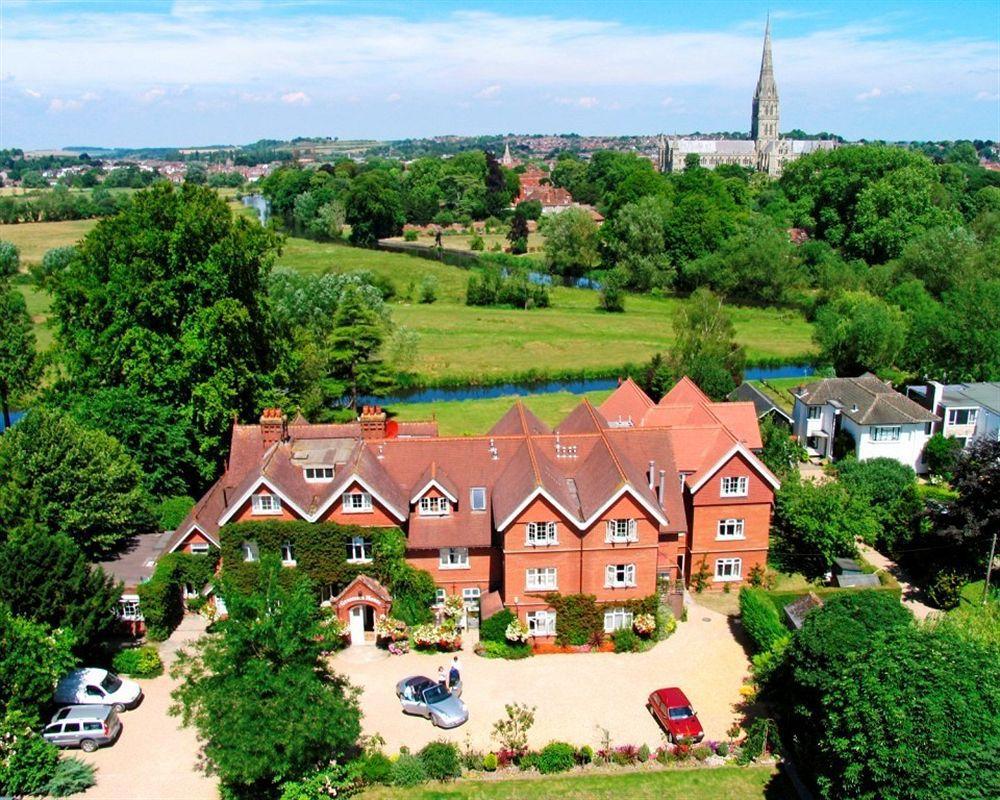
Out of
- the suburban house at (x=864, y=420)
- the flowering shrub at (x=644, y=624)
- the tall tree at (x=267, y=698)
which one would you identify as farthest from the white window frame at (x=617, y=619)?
the suburban house at (x=864, y=420)

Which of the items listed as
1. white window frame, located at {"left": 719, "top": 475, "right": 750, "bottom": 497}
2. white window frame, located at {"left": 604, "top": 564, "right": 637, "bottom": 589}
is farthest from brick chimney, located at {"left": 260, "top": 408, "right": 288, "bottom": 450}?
white window frame, located at {"left": 719, "top": 475, "right": 750, "bottom": 497}

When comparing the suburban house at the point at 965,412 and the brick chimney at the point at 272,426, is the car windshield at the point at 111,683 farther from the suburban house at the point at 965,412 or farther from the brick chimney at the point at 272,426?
the suburban house at the point at 965,412

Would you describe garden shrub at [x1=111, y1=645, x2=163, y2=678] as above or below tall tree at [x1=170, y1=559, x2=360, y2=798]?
below

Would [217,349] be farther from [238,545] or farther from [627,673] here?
[627,673]

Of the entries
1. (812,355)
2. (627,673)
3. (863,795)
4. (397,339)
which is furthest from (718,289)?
(863,795)

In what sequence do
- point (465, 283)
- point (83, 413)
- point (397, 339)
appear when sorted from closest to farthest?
point (83, 413)
point (397, 339)
point (465, 283)

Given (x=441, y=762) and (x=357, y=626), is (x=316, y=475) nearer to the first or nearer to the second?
(x=357, y=626)

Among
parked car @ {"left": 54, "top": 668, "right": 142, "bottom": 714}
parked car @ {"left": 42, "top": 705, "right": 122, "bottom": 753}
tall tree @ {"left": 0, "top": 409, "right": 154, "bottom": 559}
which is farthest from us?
tall tree @ {"left": 0, "top": 409, "right": 154, "bottom": 559}

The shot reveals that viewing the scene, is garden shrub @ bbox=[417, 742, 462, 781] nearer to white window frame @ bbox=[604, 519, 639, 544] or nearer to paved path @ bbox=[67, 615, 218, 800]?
paved path @ bbox=[67, 615, 218, 800]
